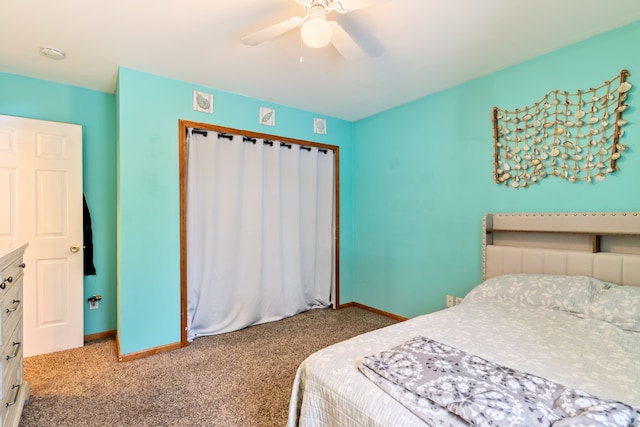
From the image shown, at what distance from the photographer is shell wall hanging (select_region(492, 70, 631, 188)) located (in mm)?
1914

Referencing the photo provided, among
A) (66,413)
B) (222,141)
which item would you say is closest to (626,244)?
(222,141)

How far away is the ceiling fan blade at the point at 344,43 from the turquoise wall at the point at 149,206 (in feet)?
5.15

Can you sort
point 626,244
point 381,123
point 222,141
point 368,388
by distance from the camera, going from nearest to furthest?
point 368,388
point 626,244
point 222,141
point 381,123

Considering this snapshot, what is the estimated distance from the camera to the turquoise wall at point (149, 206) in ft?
7.79

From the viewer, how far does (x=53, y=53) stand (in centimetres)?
214

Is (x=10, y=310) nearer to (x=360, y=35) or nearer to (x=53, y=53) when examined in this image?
(x=53, y=53)

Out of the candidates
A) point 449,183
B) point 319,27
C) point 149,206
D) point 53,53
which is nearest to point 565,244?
point 449,183

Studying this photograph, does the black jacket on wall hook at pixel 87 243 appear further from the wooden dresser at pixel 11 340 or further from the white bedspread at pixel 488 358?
the white bedspread at pixel 488 358

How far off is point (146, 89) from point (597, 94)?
335cm

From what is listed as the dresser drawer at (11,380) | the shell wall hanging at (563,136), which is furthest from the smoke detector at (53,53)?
the shell wall hanging at (563,136)

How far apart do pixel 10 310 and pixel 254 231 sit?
1906mm

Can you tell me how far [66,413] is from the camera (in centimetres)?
173

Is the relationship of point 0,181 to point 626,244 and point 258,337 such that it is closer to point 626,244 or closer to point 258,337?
point 258,337

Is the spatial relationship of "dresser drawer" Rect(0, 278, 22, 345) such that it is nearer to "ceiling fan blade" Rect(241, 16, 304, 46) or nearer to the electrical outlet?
"ceiling fan blade" Rect(241, 16, 304, 46)
